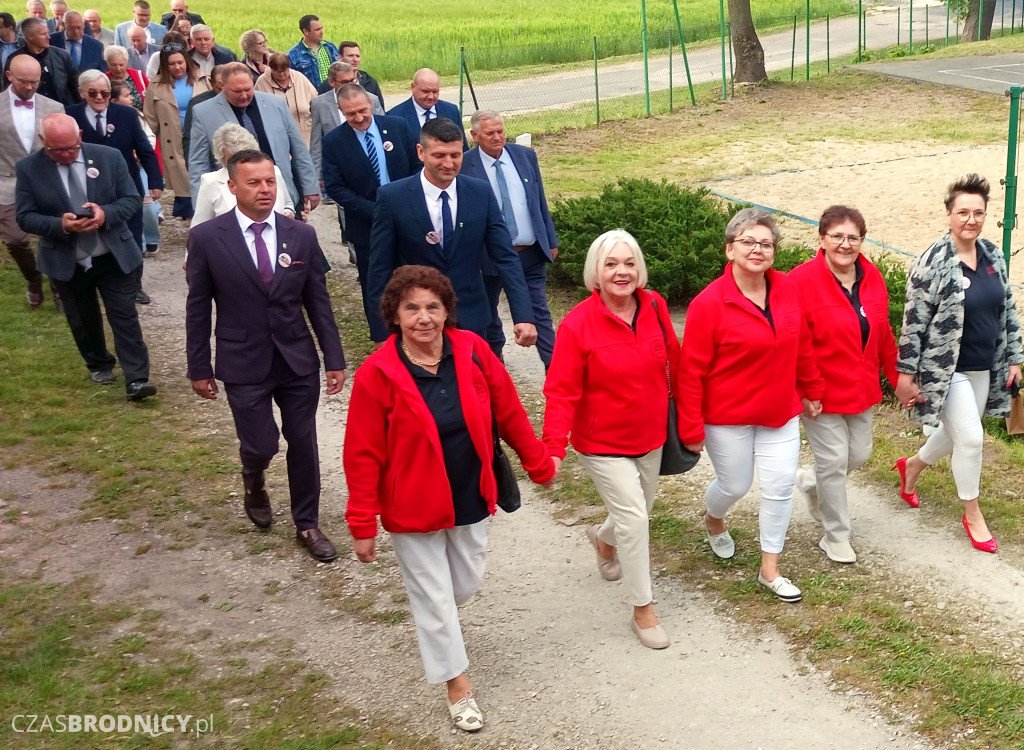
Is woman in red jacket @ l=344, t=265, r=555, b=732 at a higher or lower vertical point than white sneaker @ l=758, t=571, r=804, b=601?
higher

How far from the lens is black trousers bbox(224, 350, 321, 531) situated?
602 centimetres

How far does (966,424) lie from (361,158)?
15.0 ft

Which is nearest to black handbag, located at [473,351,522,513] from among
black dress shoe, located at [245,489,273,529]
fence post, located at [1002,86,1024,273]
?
black dress shoe, located at [245,489,273,529]

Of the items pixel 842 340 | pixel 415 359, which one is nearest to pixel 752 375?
pixel 842 340

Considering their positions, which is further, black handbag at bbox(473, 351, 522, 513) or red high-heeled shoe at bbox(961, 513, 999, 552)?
red high-heeled shoe at bbox(961, 513, 999, 552)

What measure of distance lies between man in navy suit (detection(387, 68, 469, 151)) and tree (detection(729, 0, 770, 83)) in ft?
52.4

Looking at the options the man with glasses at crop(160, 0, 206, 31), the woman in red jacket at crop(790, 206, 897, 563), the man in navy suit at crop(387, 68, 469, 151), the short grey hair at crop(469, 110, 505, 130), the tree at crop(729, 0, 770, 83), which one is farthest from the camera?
the tree at crop(729, 0, 770, 83)

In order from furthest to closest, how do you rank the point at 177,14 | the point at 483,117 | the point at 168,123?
the point at 177,14 < the point at 168,123 < the point at 483,117

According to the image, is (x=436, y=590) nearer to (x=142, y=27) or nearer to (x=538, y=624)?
(x=538, y=624)

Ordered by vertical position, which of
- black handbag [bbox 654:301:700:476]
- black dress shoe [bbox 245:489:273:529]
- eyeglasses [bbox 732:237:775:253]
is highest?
eyeglasses [bbox 732:237:775:253]

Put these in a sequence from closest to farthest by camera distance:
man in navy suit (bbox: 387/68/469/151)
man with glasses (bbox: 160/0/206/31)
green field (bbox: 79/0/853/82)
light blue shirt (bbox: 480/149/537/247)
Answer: light blue shirt (bbox: 480/149/537/247)
man in navy suit (bbox: 387/68/469/151)
man with glasses (bbox: 160/0/206/31)
green field (bbox: 79/0/853/82)

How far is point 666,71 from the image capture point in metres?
29.0

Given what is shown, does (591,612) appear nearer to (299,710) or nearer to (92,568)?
(299,710)

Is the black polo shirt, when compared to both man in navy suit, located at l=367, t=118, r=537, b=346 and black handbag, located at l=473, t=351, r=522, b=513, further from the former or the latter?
man in navy suit, located at l=367, t=118, r=537, b=346
